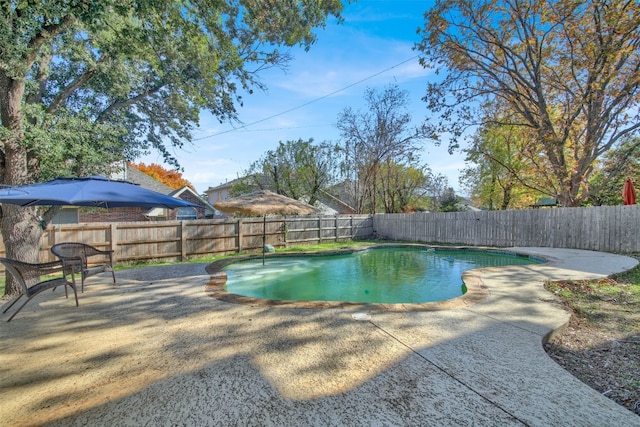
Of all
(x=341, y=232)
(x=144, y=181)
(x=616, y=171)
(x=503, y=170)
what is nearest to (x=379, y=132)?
(x=341, y=232)

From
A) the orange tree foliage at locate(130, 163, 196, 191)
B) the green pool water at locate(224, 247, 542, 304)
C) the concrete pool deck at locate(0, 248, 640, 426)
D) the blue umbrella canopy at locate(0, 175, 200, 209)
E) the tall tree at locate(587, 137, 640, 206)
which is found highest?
the orange tree foliage at locate(130, 163, 196, 191)

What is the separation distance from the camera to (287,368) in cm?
241

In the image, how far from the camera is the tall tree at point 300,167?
21.2 meters

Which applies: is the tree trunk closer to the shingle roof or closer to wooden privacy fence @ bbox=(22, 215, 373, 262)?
wooden privacy fence @ bbox=(22, 215, 373, 262)

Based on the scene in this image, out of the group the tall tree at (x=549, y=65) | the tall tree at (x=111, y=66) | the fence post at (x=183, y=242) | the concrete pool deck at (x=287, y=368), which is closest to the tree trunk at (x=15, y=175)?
the tall tree at (x=111, y=66)

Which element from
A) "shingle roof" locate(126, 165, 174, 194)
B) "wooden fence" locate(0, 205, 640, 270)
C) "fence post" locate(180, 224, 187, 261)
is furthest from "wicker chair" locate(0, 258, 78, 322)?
"shingle roof" locate(126, 165, 174, 194)

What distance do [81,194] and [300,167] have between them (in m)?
17.6

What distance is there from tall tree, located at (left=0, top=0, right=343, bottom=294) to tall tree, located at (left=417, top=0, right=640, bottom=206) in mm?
7557

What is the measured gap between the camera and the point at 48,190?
12.7 ft

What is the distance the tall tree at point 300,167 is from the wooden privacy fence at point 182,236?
7.19m

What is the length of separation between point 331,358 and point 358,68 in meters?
12.8

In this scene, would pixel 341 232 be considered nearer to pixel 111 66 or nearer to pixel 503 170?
pixel 503 170

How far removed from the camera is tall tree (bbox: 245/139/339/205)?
2117 cm

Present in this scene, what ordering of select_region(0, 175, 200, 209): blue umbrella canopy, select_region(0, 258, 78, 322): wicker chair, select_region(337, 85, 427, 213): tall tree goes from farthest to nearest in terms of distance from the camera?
select_region(337, 85, 427, 213): tall tree → select_region(0, 175, 200, 209): blue umbrella canopy → select_region(0, 258, 78, 322): wicker chair
